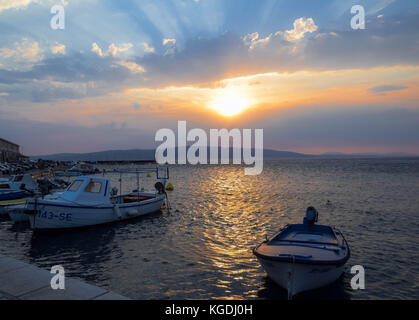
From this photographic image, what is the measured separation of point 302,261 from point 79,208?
51.2ft

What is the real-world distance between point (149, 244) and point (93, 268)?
4475 millimetres

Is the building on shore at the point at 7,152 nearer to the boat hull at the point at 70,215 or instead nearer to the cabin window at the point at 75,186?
the cabin window at the point at 75,186

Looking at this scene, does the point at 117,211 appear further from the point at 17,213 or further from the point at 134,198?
the point at 17,213

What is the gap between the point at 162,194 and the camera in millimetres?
29219

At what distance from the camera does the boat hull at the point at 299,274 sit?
391 inches

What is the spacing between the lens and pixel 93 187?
826 inches

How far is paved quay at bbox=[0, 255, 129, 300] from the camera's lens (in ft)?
21.2

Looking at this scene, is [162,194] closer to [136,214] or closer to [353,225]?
[136,214]

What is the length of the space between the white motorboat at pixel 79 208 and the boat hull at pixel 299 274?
1412cm

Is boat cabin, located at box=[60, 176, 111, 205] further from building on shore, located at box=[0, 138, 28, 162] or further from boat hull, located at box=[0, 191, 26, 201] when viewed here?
building on shore, located at box=[0, 138, 28, 162]

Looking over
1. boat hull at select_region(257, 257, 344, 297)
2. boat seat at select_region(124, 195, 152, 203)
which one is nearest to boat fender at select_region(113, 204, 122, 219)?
boat seat at select_region(124, 195, 152, 203)

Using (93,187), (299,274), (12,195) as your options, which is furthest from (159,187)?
(299,274)
